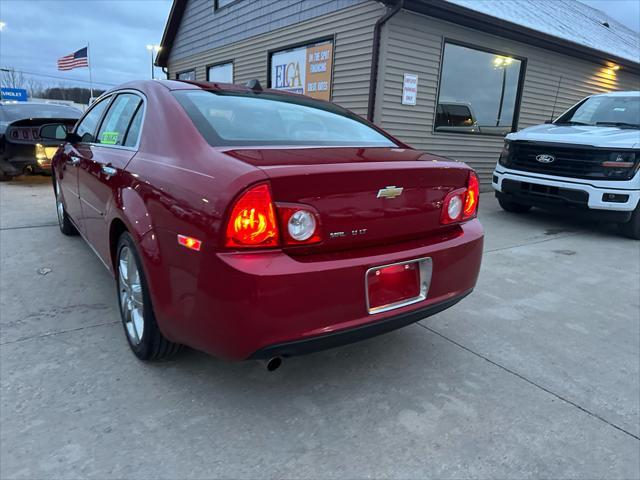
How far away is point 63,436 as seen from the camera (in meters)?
1.86

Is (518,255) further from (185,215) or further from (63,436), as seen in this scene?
(63,436)

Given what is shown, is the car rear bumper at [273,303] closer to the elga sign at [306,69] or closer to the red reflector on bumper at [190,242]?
the red reflector on bumper at [190,242]

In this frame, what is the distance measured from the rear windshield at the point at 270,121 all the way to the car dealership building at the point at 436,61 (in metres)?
5.11

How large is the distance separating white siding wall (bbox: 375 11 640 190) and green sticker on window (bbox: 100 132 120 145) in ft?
17.8

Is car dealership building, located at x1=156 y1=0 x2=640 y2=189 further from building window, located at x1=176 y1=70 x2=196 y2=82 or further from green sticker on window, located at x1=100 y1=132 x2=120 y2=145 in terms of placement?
green sticker on window, located at x1=100 y1=132 x2=120 y2=145

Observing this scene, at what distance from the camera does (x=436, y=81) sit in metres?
8.23

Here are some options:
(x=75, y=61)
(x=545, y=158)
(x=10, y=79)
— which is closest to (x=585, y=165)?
(x=545, y=158)

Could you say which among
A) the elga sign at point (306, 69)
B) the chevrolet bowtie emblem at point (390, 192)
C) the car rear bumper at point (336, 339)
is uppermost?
the elga sign at point (306, 69)

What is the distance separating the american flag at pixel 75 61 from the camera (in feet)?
68.6

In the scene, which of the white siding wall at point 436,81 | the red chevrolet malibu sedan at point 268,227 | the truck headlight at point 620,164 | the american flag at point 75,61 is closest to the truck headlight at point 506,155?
the truck headlight at point 620,164

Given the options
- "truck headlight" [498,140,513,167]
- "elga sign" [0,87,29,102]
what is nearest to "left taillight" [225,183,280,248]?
"truck headlight" [498,140,513,167]

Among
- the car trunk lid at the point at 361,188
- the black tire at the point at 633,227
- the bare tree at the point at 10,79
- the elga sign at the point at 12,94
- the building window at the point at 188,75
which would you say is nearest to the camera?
the car trunk lid at the point at 361,188

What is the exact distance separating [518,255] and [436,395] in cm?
303

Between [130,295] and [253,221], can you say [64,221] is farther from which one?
[253,221]
